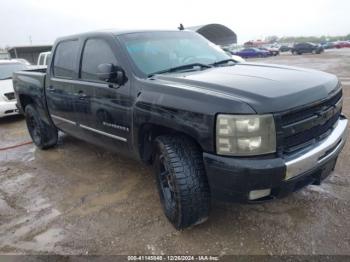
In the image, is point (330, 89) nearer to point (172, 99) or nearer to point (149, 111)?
point (172, 99)

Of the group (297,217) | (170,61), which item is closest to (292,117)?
(297,217)

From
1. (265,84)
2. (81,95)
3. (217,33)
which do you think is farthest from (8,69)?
(217,33)

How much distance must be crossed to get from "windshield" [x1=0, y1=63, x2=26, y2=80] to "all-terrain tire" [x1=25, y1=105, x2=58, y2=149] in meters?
4.21

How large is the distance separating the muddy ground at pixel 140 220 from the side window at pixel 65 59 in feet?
4.48

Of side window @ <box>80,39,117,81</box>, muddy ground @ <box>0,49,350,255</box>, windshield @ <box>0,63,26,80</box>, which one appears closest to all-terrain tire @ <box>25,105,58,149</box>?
muddy ground @ <box>0,49,350,255</box>

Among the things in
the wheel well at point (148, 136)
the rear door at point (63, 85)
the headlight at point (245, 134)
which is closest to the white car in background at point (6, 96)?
the rear door at point (63, 85)

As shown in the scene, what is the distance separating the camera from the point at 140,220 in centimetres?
312

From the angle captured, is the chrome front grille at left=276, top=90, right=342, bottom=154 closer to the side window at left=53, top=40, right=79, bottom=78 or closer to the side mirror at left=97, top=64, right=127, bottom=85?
the side mirror at left=97, top=64, right=127, bottom=85

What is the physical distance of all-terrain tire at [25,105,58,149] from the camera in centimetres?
530

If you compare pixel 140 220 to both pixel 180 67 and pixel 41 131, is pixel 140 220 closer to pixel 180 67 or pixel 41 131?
pixel 180 67

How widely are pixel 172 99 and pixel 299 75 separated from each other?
1.19m

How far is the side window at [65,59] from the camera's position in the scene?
4023 mm

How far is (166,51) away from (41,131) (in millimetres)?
2975

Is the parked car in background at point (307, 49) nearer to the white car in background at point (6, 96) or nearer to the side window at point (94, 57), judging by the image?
the white car in background at point (6, 96)
